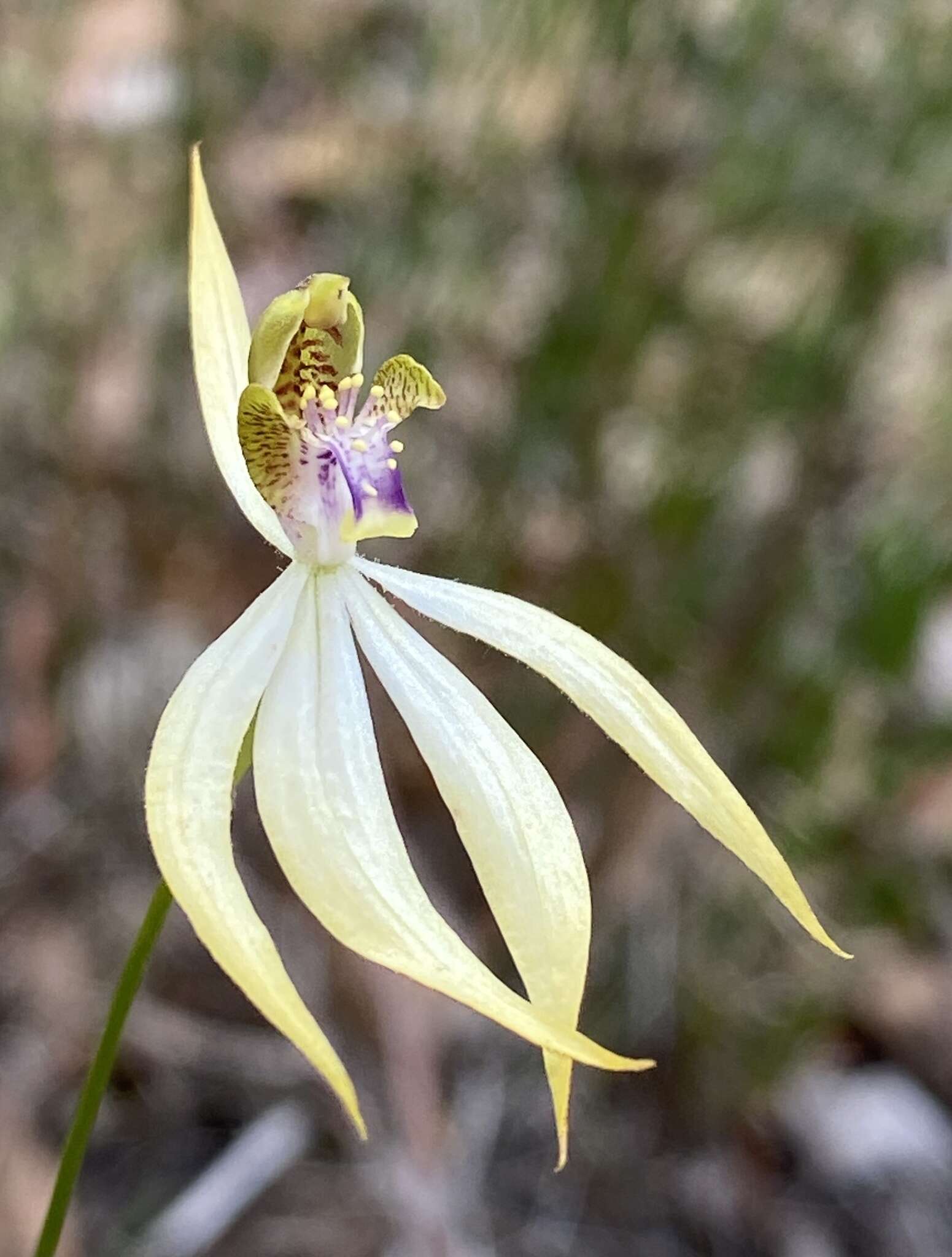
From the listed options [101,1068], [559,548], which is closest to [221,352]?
[101,1068]

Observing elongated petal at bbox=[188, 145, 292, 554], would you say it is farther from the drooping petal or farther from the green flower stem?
the green flower stem

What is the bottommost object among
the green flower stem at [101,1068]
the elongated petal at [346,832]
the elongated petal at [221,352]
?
the green flower stem at [101,1068]

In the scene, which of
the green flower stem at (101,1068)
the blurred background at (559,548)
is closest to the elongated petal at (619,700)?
the green flower stem at (101,1068)

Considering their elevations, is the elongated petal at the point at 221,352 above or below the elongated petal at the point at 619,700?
above

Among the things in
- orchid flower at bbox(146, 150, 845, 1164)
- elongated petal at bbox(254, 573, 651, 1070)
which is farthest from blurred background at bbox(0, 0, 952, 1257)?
elongated petal at bbox(254, 573, 651, 1070)

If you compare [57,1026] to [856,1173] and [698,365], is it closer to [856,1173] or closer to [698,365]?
[856,1173]

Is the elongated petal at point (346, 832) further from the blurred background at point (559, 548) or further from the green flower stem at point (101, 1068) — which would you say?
the blurred background at point (559, 548)

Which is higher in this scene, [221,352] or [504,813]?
[221,352]

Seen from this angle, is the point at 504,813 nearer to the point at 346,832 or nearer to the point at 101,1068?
the point at 346,832
